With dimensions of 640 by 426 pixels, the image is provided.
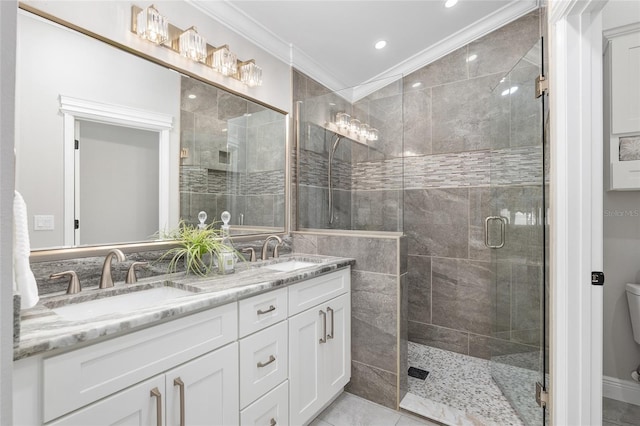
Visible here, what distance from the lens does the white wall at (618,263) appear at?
196 cm

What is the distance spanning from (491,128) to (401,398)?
215 cm

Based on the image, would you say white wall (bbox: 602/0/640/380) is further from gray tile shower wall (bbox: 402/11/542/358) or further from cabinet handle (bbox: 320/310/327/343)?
cabinet handle (bbox: 320/310/327/343)

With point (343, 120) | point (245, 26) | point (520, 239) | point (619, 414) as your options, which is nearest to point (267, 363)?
point (520, 239)

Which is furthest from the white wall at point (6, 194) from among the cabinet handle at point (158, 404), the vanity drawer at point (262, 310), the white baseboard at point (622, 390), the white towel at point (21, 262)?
the white baseboard at point (622, 390)

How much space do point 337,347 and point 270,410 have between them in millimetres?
624

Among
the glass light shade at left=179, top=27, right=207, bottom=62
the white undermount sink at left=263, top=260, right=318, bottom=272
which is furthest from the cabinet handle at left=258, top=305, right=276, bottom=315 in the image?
the glass light shade at left=179, top=27, right=207, bottom=62

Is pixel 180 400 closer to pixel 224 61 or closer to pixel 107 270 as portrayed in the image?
pixel 107 270

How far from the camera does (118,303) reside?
1313mm

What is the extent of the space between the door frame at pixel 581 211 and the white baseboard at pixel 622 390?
1.07 m

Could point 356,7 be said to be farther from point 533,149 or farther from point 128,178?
point 128,178

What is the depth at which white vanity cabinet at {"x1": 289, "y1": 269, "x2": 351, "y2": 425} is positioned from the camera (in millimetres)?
1640

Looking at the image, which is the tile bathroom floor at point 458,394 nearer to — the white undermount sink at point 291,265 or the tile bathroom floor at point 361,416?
the tile bathroom floor at point 361,416

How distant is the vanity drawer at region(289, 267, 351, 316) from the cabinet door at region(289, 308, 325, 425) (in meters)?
0.05

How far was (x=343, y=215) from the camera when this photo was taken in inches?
97.0
